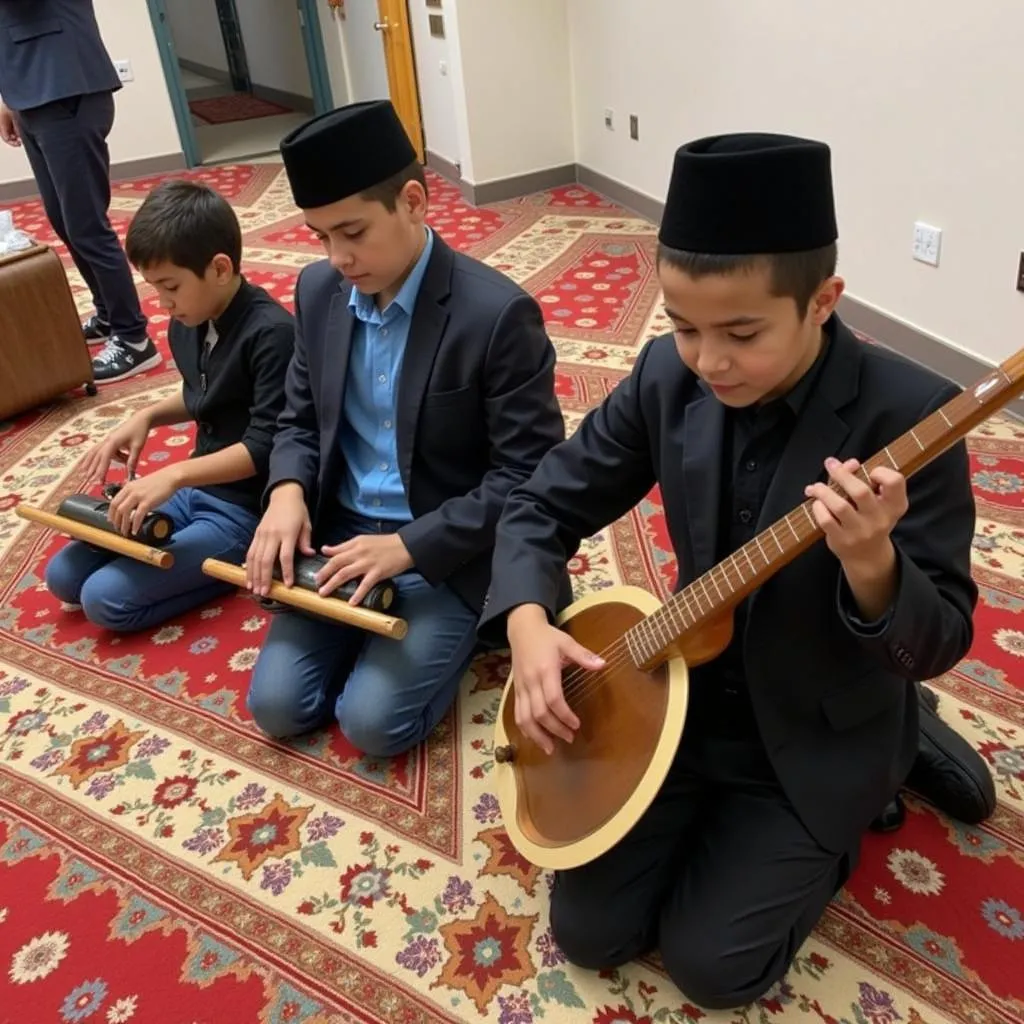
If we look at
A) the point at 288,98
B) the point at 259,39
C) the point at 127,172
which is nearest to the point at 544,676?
the point at 127,172

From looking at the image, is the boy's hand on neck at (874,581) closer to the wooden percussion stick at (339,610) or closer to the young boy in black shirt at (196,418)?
the wooden percussion stick at (339,610)

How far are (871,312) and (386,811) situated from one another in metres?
2.11

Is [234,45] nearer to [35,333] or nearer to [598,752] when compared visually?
[35,333]

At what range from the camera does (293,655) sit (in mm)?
1540

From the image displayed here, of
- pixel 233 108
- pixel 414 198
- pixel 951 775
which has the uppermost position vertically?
pixel 414 198

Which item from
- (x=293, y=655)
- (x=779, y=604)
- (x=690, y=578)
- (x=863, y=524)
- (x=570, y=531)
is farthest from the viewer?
(x=293, y=655)

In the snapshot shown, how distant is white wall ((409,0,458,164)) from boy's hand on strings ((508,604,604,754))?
150 inches

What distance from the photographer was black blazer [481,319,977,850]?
35.6 inches

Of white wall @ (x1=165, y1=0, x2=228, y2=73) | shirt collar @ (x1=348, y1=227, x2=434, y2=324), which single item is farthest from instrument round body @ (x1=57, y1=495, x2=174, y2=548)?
white wall @ (x1=165, y1=0, x2=228, y2=73)

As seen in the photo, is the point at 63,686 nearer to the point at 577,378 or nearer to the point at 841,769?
the point at 841,769

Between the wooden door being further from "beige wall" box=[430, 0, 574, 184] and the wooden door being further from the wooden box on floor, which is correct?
the wooden box on floor

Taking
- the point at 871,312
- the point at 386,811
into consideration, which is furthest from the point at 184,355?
the point at 871,312

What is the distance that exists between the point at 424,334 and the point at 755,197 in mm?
682

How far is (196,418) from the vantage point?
1828mm
